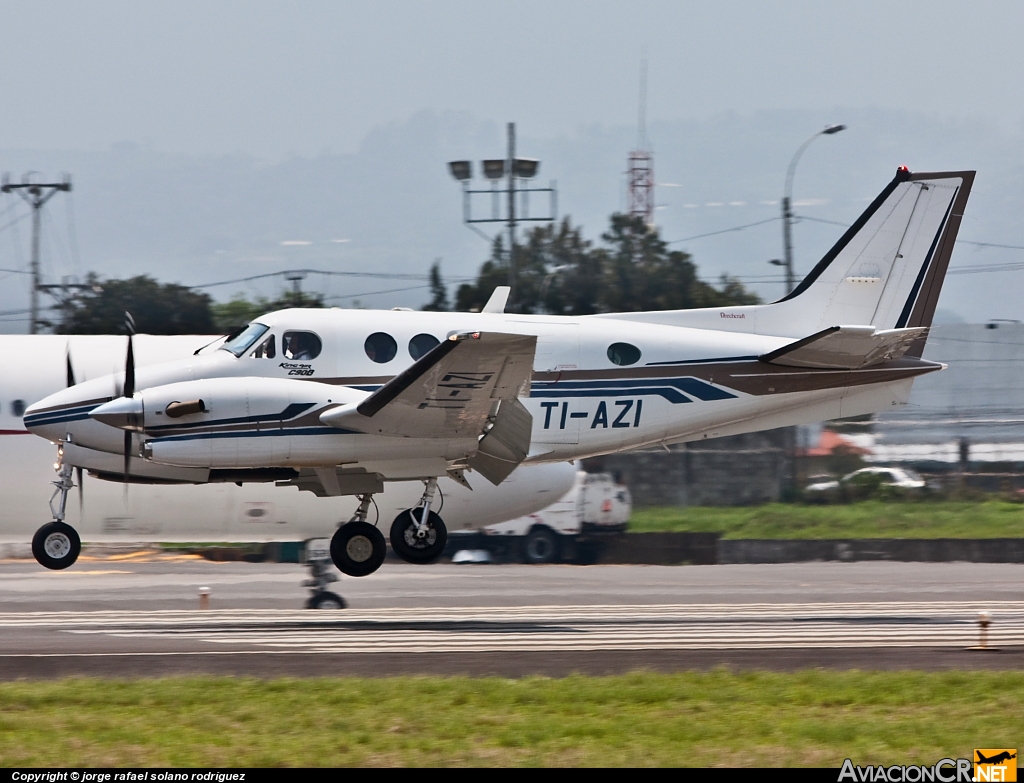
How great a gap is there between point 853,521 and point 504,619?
14.6m

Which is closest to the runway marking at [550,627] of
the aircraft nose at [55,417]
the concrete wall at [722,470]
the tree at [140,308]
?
the aircraft nose at [55,417]

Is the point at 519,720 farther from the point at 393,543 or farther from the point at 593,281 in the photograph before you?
the point at 593,281

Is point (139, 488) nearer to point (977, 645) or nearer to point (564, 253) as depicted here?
point (977, 645)

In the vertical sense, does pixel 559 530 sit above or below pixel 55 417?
below

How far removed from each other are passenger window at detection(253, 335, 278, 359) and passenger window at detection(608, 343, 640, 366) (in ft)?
15.6

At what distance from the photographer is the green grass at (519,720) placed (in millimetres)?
7719

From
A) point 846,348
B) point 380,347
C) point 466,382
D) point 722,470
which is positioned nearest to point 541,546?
point 722,470

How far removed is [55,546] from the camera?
15.8 metres

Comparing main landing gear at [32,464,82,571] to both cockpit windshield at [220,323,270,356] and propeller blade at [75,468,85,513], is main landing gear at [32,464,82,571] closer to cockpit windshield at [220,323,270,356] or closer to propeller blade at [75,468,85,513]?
propeller blade at [75,468,85,513]

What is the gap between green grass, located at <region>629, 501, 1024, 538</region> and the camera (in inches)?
1084

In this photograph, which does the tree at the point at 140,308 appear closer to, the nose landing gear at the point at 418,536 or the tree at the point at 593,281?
the tree at the point at 593,281

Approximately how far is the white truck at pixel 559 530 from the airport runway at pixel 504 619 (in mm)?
940

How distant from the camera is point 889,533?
27.4 meters

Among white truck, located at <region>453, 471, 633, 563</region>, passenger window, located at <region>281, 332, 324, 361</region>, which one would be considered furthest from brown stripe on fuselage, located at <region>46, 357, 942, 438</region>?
white truck, located at <region>453, 471, 633, 563</region>
